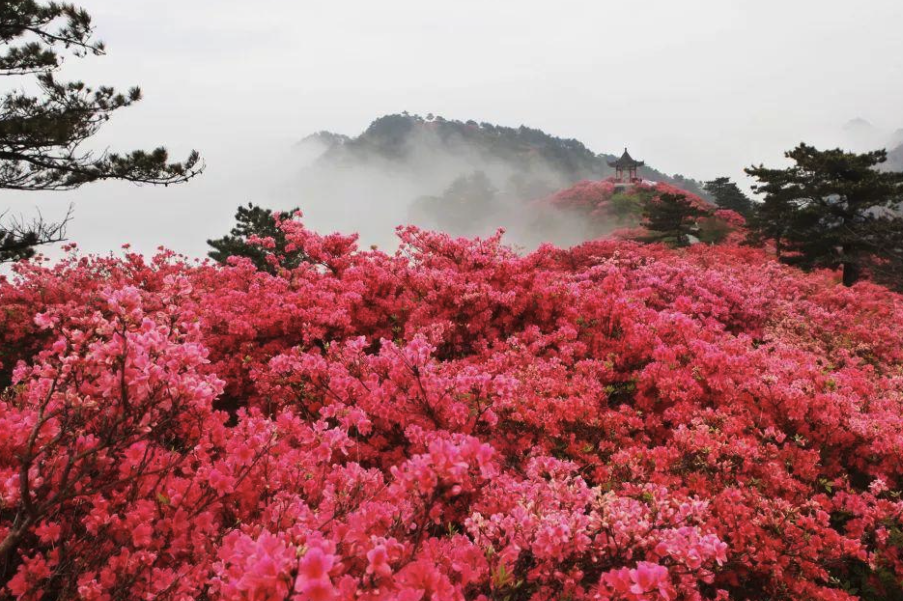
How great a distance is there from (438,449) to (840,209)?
26.8 meters

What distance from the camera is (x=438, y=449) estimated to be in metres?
2.33

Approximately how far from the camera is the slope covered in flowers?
270 centimetres

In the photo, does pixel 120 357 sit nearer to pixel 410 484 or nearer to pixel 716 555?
pixel 410 484

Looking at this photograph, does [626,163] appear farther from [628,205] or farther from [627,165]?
[628,205]

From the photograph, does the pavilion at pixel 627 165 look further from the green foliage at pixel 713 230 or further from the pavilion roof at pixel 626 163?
the green foliage at pixel 713 230

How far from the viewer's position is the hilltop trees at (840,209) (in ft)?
67.7

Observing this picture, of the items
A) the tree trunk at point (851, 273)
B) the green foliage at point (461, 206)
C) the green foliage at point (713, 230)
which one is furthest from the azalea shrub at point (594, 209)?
the tree trunk at point (851, 273)

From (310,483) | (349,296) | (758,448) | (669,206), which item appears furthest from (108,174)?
(669,206)

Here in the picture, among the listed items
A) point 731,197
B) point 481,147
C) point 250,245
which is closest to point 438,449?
point 250,245

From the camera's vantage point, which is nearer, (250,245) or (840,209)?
(840,209)

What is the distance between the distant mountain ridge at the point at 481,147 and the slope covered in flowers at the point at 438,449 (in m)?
92.7

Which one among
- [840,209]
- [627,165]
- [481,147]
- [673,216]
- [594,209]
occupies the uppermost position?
[481,147]

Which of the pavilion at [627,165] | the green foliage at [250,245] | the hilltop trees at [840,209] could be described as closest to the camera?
the hilltop trees at [840,209]

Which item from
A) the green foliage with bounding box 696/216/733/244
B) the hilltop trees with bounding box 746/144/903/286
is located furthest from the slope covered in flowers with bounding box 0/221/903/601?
the green foliage with bounding box 696/216/733/244
